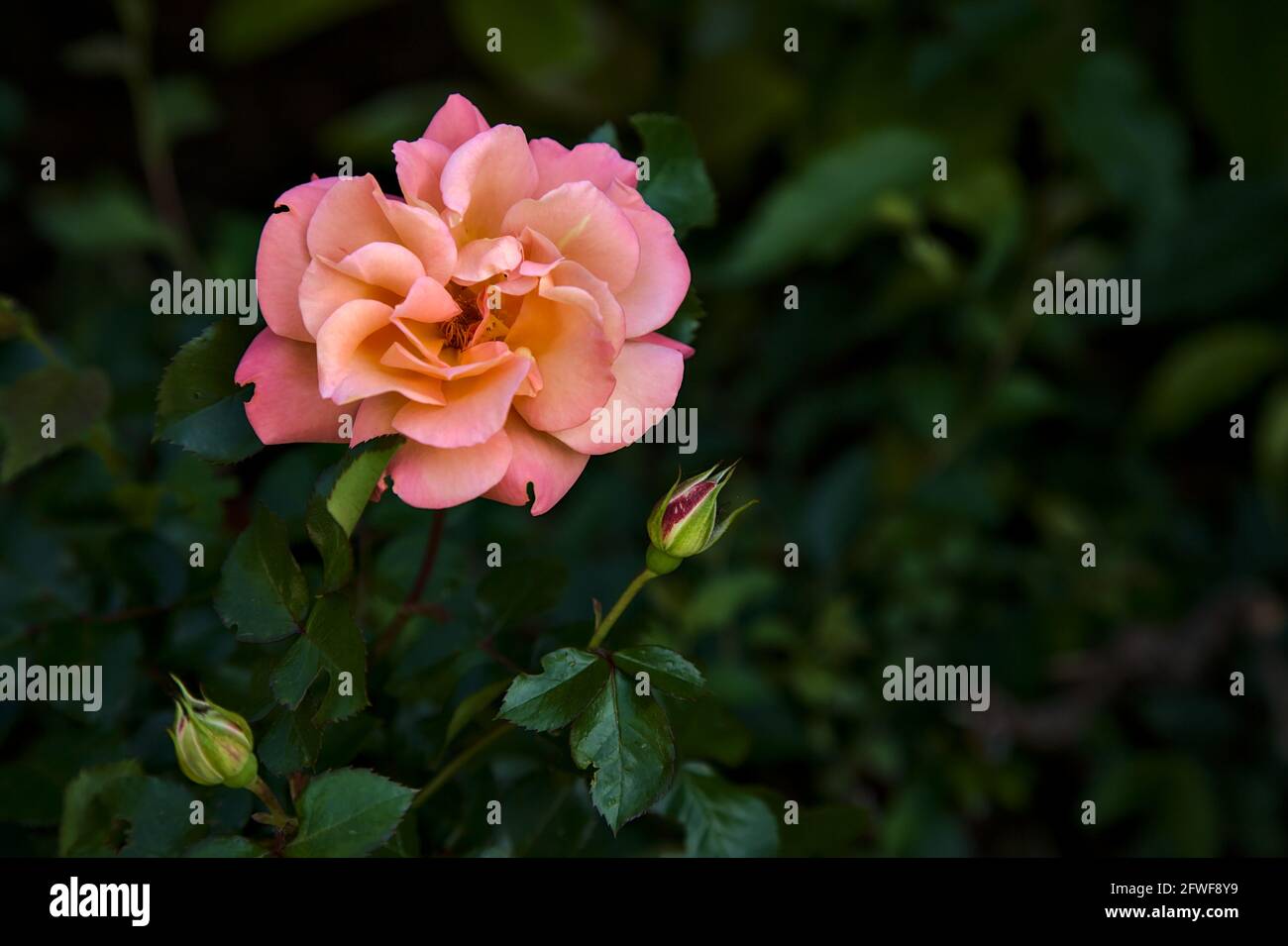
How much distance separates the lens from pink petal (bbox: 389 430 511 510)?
0.34 m

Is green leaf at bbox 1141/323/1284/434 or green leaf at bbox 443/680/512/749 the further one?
green leaf at bbox 1141/323/1284/434

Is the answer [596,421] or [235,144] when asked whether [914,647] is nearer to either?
[596,421]

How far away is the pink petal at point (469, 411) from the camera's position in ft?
1.08

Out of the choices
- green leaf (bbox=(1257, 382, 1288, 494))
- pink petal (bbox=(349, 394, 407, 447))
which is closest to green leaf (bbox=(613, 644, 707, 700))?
pink petal (bbox=(349, 394, 407, 447))

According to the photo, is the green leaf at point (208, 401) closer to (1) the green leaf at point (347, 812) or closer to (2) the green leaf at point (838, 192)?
(1) the green leaf at point (347, 812)

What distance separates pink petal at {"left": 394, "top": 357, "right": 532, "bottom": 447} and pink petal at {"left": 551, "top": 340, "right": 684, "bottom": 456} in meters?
0.02

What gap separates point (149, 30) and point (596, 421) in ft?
4.39

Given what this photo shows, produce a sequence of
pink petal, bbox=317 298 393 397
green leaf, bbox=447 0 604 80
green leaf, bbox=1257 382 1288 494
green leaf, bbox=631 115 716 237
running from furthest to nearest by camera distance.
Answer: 1. green leaf, bbox=447 0 604 80
2. green leaf, bbox=1257 382 1288 494
3. green leaf, bbox=631 115 716 237
4. pink petal, bbox=317 298 393 397

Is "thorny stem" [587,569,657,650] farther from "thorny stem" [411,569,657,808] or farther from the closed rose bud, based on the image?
the closed rose bud

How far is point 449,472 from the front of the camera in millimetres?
340

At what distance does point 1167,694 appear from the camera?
3.32ft
